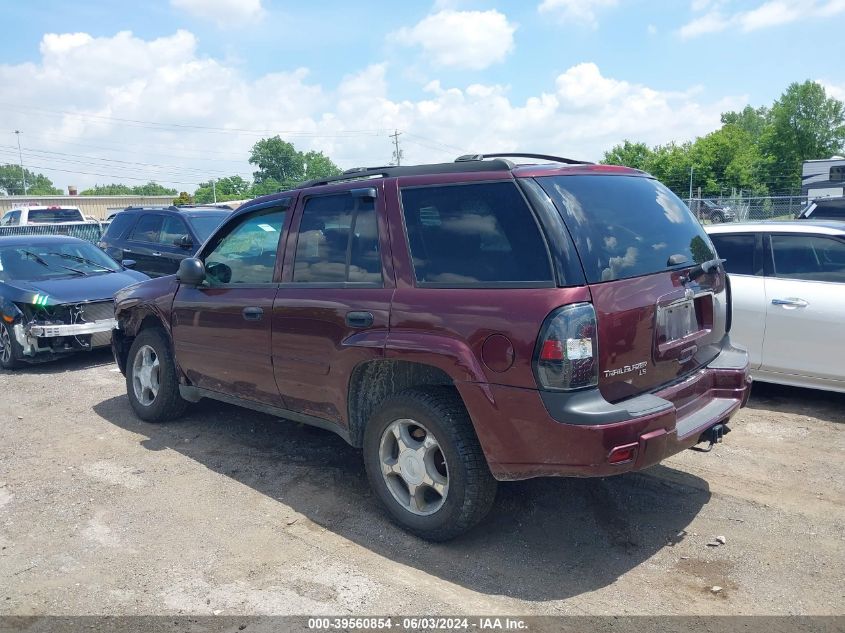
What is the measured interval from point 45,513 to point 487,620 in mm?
2992

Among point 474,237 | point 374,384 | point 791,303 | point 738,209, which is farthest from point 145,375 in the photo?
point 738,209

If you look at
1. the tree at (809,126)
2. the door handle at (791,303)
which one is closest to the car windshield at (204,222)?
the door handle at (791,303)

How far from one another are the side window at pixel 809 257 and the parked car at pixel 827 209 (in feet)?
16.2

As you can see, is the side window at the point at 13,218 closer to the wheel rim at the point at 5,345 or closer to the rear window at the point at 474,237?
the wheel rim at the point at 5,345

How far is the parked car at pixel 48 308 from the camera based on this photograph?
325 inches

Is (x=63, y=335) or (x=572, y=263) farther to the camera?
(x=63, y=335)

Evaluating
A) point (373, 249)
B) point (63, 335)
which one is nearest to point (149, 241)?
point (63, 335)

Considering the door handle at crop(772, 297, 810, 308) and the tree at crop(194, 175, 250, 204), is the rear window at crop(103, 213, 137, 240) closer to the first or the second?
the door handle at crop(772, 297, 810, 308)

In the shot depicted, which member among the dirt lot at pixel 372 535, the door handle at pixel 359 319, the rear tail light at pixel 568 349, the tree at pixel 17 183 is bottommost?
the dirt lot at pixel 372 535

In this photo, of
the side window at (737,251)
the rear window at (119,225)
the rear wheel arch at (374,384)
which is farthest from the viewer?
the rear window at (119,225)

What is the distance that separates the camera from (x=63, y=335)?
825 cm

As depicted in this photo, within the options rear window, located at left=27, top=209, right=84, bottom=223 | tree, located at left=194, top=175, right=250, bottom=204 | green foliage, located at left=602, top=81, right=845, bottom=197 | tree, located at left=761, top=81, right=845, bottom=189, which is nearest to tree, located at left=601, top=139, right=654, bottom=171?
green foliage, located at left=602, top=81, right=845, bottom=197

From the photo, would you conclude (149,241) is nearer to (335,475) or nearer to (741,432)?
(335,475)

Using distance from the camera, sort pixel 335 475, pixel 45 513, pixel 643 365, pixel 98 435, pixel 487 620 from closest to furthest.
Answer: pixel 487 620, pixel 643 365, pixel 45 513, pixel 335 475, pixel 98 435
